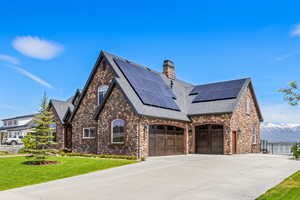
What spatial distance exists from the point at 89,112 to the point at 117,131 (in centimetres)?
486

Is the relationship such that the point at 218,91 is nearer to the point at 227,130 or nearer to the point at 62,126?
the point at 227,130

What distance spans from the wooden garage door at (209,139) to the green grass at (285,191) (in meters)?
13.6

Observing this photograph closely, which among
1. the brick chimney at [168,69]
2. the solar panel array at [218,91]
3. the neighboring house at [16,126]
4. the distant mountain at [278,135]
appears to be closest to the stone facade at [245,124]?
the solar panel array at [218,91]

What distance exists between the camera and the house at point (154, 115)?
2141 cm

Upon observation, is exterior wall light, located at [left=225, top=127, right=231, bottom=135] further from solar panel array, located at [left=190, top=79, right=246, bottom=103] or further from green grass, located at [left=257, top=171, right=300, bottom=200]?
green grass, located at [left=257, top=171, right=300, bottom=200]

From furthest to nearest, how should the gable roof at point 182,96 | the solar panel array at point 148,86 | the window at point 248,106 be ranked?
the window at point 248,106 → the solar panel array at point 148,86 → the gable roof at point 182,96

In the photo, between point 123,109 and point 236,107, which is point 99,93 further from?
point 236,107

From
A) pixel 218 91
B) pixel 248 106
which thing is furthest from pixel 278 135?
pixel 218 91

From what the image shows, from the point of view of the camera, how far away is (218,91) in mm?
27828

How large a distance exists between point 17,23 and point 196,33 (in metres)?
11.3

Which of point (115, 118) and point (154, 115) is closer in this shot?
point (154, 115)

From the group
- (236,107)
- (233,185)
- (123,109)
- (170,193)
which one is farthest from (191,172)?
(236,107)

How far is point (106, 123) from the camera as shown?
22.7 metres

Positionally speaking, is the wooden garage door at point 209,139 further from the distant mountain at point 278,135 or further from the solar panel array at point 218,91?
the distant mountain at point 278,135
